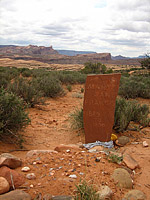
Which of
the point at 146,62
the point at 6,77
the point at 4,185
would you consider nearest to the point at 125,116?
the point at 4,185

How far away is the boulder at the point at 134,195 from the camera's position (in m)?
2.50

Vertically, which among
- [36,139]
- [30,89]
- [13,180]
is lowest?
[36,139]

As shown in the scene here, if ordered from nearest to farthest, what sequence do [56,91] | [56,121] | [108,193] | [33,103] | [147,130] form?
1. [108,193]
2. [147,130]
3. [56,121]
4. [33,103]
5. [56,91]

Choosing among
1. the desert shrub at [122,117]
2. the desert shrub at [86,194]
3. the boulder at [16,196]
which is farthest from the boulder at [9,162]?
the desert shrub at [122,117]

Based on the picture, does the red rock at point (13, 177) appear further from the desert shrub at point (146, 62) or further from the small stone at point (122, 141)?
the desert shrub at point (146, 62)

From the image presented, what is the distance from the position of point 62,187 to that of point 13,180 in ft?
1.99

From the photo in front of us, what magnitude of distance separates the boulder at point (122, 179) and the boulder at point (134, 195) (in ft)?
0.51

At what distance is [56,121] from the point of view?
6.88 m

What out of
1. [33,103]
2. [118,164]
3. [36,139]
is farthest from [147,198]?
[33,103]

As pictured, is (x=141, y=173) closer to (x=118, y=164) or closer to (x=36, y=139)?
(x=118, y=164)

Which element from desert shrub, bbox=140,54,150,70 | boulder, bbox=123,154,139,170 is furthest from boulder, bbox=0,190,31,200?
desert shrub, bbox=140,54,150,70

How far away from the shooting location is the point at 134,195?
→ 254 centimetres

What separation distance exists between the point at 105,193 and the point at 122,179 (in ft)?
1.67

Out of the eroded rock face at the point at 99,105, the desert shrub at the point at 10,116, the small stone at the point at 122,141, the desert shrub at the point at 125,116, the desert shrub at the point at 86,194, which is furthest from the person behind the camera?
the desert shrub at the point at 125,116
